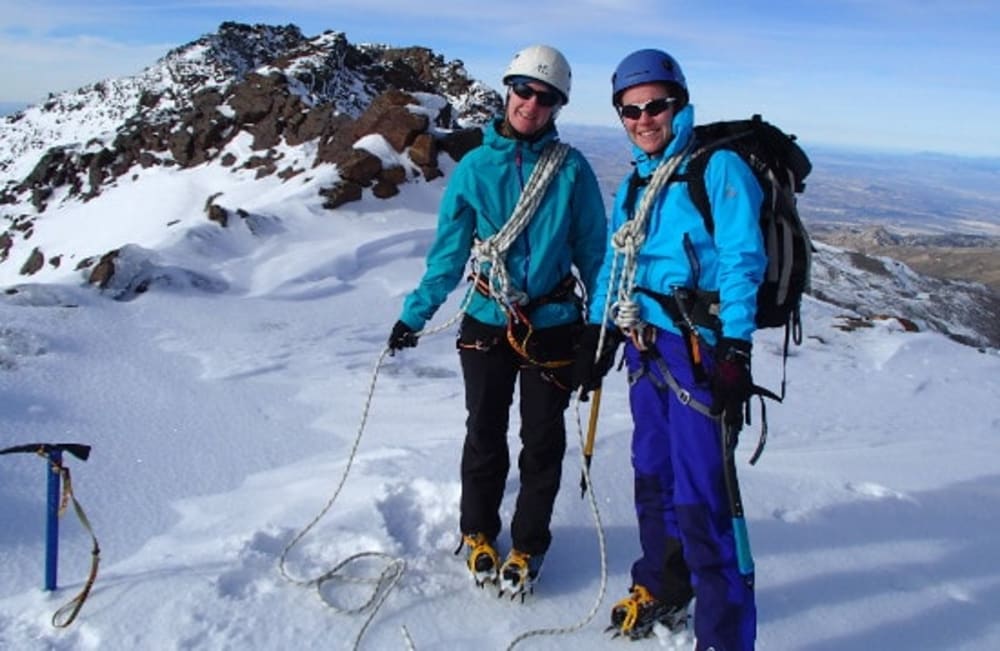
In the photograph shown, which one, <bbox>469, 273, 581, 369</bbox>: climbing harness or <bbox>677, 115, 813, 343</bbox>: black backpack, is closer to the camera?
<bbox>677, 115, 813, 343</bbox>: black backpack

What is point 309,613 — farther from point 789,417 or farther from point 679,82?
point 789,417

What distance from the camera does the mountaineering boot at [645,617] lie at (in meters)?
3.43

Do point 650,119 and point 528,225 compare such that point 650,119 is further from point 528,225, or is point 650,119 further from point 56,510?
point 56,510

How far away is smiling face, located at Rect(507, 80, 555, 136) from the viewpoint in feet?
11.0

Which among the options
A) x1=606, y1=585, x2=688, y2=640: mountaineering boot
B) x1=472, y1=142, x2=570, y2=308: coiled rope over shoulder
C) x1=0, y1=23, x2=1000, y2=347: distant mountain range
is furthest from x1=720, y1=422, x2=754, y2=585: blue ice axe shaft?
x1=0, y1=23, x2=1000, y2=347: distant mountain range

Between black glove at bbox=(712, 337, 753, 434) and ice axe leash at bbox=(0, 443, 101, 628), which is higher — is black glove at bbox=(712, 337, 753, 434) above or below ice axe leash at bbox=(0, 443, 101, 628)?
above

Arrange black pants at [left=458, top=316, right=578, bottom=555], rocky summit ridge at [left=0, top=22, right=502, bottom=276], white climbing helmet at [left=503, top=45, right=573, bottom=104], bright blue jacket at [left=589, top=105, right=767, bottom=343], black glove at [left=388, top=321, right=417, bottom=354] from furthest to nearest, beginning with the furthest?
rocky summit ridge at [left=0, top=22, right=502, bottom=276] → black glove at [left=388, top=321, right=417, bottom=354] → black pants at [left=458, top=316, right=578, bottom=555] → white climbing helmet at [left=503, top=45, right=573, bottom=104] → bright blue jacket at [left=589, top=105, right=767, bottom=343]

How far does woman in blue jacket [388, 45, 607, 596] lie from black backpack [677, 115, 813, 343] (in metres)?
0.68

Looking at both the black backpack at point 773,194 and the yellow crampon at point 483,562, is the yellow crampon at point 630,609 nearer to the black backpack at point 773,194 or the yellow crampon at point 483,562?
the yellow crampon at point 483,562

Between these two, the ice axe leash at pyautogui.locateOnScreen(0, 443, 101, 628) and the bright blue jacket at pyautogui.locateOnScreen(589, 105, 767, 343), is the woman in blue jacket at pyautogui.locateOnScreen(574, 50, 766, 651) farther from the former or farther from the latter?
the ice axe leash at pyautogui.locateOnScreen(0, 443, 101, 628)

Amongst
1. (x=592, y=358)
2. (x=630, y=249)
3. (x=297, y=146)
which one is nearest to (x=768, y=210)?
(x=630, y=249)

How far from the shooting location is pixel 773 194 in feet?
9.69

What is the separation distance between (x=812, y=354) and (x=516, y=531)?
8.74 m

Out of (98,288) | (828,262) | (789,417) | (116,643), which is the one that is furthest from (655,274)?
(828,262)
